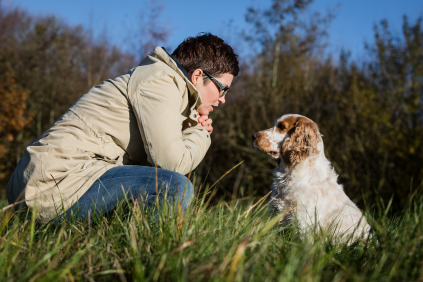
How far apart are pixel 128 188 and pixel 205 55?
1.23 meters

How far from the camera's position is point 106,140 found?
2473 millimetres

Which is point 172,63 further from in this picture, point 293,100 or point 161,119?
point 293,100

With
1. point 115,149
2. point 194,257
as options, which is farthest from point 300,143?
→ point 194,257

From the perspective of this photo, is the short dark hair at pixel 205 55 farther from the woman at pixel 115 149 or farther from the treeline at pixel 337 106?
the treeline at pixel 337 106

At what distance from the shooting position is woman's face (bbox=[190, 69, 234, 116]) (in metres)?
2.84

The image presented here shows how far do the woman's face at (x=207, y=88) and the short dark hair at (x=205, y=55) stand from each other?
44mm

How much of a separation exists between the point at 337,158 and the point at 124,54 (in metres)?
13.9

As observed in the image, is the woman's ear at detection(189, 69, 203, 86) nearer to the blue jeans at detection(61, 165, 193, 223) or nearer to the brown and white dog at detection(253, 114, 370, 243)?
the blue jeans at detection(61, 165, 193, 223)

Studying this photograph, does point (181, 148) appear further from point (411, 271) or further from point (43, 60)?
point (43, 60)

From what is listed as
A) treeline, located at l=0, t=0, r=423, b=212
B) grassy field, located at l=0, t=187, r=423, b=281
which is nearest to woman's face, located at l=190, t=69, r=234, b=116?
grassy field, located at l=0, t=187, r=423, b=281

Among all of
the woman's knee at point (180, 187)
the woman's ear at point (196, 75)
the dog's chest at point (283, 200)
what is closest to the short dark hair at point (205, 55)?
the woman's ear at point (196, 75)

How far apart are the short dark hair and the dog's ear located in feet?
3.15

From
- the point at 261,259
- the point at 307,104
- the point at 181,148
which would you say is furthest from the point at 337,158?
the point at 261,259

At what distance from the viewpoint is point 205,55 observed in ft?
9.35
